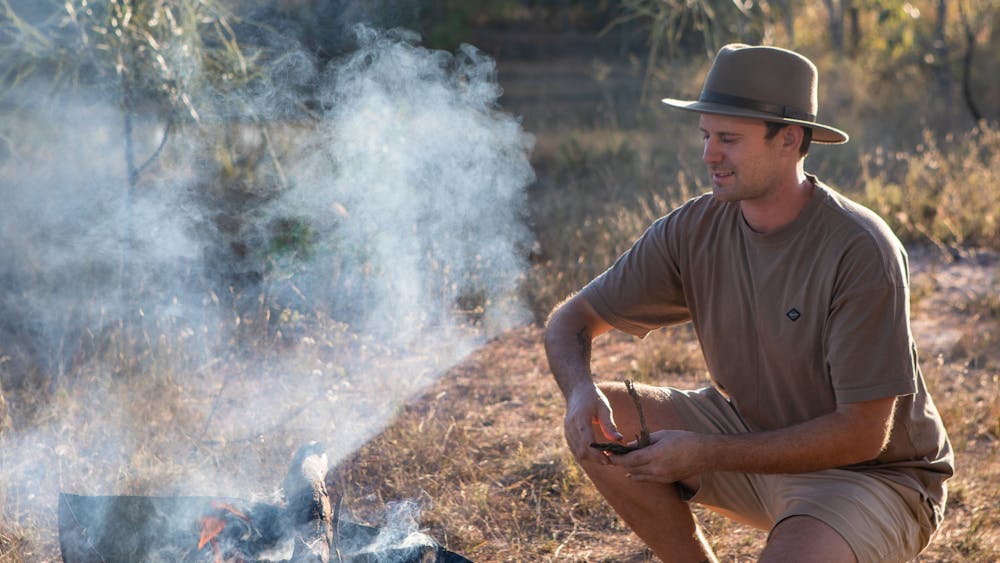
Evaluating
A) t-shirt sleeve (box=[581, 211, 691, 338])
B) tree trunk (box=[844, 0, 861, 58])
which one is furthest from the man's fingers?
tree trunk (box=[844, 0, 861, 58])

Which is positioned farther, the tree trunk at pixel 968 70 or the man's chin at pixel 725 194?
the tree trunk at pixel 968 70

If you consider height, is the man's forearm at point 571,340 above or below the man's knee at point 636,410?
above

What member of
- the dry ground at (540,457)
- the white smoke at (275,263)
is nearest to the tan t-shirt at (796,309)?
the dry ground at (540,457)

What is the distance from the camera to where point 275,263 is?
5117mm

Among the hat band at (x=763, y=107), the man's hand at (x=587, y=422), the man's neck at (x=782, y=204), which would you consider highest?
the hat band at (x=763, y=107)

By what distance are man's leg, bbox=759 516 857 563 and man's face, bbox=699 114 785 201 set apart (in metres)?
0.87

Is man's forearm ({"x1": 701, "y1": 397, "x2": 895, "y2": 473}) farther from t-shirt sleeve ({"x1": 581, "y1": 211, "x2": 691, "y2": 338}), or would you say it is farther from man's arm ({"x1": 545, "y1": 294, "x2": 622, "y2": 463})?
t-shirt sleeve ({"x1": 581, "y1": 211, "x2": 691, "y2": 338})

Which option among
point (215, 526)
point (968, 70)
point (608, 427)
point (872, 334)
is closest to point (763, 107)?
point (872, 334)

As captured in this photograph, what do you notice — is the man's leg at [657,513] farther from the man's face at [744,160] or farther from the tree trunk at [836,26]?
the tree trunk at [836,26]

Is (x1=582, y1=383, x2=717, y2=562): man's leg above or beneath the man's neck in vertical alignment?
beneath

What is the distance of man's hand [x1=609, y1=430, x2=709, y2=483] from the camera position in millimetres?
2420

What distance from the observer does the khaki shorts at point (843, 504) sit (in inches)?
92.8

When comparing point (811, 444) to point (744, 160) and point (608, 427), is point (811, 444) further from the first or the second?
point (744, 160)

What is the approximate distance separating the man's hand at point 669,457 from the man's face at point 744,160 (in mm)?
663
